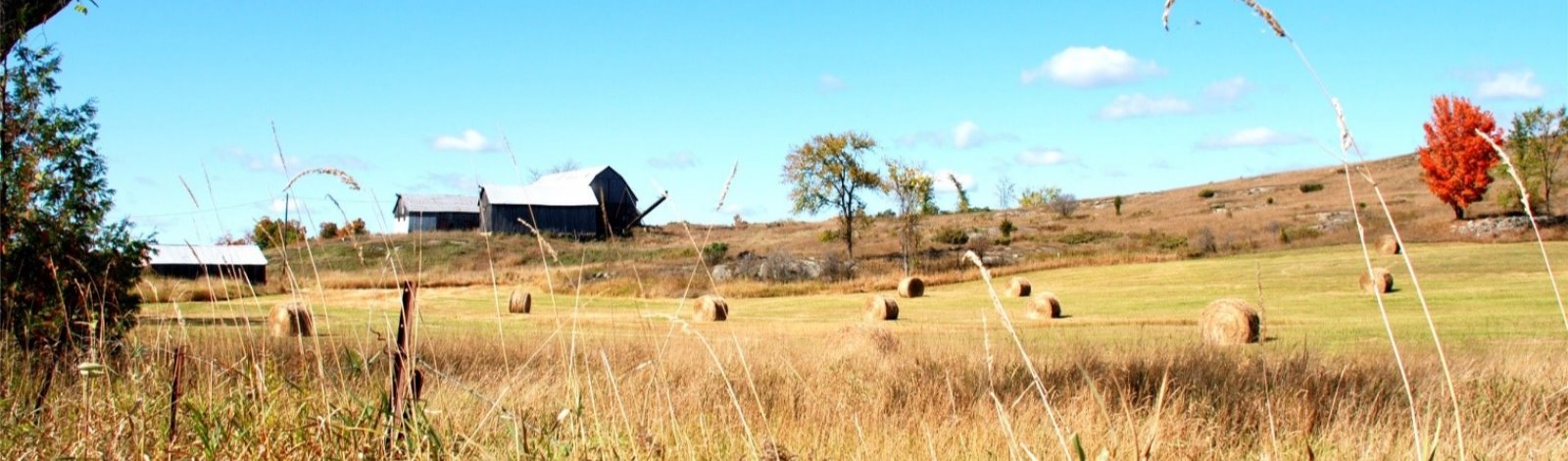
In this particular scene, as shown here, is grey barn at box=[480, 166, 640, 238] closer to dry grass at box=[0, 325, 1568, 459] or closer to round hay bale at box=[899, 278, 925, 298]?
round hay bale at box=[899, 278, 925, 298]

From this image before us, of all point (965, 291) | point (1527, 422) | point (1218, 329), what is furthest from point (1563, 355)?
point (965, 291)

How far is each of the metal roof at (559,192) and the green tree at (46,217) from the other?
151ft

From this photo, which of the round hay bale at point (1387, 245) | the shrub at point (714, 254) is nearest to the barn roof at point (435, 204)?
the shrub at point (714, 254)

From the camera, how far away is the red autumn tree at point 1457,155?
43.0 meters

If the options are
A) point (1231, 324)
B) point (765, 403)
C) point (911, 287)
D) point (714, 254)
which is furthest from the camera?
point (714, 254)

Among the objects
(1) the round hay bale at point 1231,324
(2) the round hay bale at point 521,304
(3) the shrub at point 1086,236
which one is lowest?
(1) the round hay bale at point 1231,324

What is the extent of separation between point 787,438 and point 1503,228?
40467 millimetres

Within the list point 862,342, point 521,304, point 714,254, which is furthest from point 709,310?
point 714,254

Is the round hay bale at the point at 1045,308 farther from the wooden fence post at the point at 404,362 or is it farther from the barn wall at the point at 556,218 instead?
the barn wall at the point at 556,218

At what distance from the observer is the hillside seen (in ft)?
110

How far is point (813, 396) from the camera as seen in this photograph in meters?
7.05

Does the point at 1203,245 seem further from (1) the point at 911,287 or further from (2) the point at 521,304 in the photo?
(2) the point at 521,304

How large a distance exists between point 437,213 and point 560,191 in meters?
6.76

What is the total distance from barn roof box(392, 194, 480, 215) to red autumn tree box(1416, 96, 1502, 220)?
41.0 m
